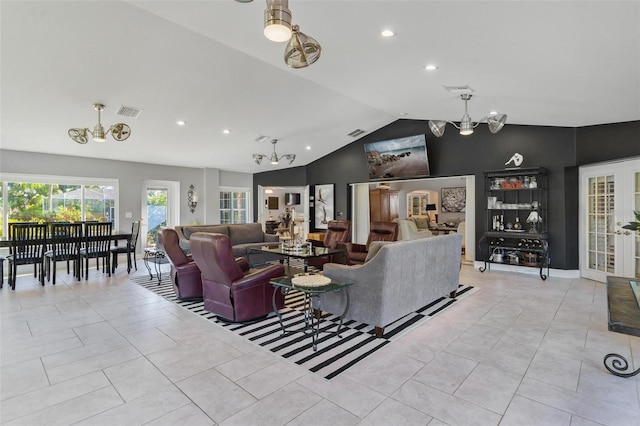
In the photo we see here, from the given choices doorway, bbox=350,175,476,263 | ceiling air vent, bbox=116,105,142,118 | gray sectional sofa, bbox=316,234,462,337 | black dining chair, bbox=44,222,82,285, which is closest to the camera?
gray sectional sofa, bbox=316,234,462,337

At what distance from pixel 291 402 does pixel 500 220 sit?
19.2ft

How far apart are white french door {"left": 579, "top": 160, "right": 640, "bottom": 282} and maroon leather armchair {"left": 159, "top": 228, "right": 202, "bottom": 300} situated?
20.1 feet

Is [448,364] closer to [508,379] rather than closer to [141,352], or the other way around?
[508,379]

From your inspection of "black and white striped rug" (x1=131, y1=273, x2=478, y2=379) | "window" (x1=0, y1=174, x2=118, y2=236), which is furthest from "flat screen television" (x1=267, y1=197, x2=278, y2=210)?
"black and white striped rug" (x1=131, y1=273, x2=478, y2=379)

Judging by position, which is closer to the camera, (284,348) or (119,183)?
(284,348)

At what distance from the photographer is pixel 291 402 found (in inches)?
86.3

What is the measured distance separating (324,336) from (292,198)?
11.4 m

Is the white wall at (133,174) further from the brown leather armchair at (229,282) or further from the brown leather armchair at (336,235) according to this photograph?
the brown leather armchair at (229,282)

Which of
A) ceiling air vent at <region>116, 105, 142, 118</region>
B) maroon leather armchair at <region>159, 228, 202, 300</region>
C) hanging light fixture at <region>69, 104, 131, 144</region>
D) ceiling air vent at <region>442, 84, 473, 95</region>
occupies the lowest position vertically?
maroon leather armchair at <region>159, 228, 202, 300</region>

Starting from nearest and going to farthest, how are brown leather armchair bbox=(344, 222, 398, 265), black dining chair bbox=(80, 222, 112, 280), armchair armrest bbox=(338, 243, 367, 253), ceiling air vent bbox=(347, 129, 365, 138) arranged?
black dining chair bbox=(80, 222, 112, 280)
brown leather armchair bbox=(344, 222, 398, 265)
armchair armrest bbox=(338, 243, 367, 253)
ceiling air vent bbox=(347, 129, 365, 138)

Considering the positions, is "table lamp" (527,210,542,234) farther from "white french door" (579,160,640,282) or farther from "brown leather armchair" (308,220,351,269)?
"brown leather armchair" (308,220,351,269)

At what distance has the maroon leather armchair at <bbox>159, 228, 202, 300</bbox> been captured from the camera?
174 inches

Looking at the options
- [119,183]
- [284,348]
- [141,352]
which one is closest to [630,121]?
[284,348]

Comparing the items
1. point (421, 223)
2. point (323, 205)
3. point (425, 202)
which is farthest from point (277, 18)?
point (425, 202)
